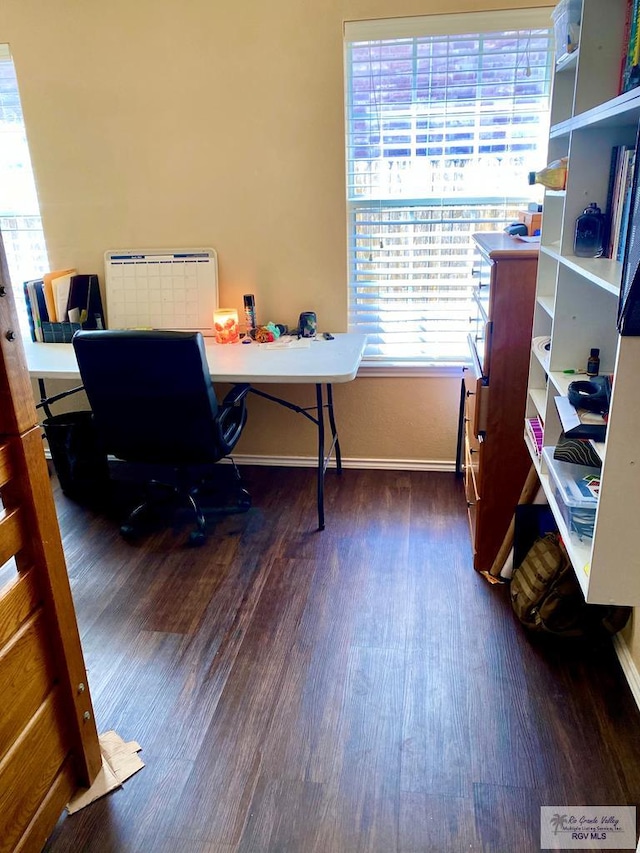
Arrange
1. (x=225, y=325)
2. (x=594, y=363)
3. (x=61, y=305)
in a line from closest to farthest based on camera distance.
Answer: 1. (x=594, y=363)
2. (x=225, y=325)
3. (x=61, y=305)

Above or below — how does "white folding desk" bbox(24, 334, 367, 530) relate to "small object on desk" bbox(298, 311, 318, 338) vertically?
below

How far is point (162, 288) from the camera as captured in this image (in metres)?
3.19

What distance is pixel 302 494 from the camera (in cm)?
313

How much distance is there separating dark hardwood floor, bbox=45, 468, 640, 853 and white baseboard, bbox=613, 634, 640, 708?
0.09 ft

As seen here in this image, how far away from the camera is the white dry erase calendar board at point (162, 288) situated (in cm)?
314

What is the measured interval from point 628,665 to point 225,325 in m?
2.18

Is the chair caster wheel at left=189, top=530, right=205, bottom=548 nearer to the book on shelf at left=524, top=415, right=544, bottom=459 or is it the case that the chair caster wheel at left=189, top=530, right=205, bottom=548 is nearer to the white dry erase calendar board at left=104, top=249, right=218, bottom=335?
the white dry erase calendar board at left=104, top=249, right=218, bottom=335

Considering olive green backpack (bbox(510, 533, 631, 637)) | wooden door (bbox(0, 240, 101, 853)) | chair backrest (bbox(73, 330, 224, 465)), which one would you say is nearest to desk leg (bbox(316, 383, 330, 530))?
chair backrest (bbox(73, 330, 224, 465))

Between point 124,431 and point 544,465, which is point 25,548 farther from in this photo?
point 544,465

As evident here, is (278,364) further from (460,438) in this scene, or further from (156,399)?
(460,438)

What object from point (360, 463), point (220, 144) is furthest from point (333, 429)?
point (220, 144)

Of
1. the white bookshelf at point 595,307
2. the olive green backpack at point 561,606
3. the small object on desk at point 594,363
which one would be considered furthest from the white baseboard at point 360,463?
the small object on desk at point 594,363

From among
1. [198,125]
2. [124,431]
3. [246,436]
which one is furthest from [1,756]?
[198,125]

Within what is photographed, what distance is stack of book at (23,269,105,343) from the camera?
314cm
